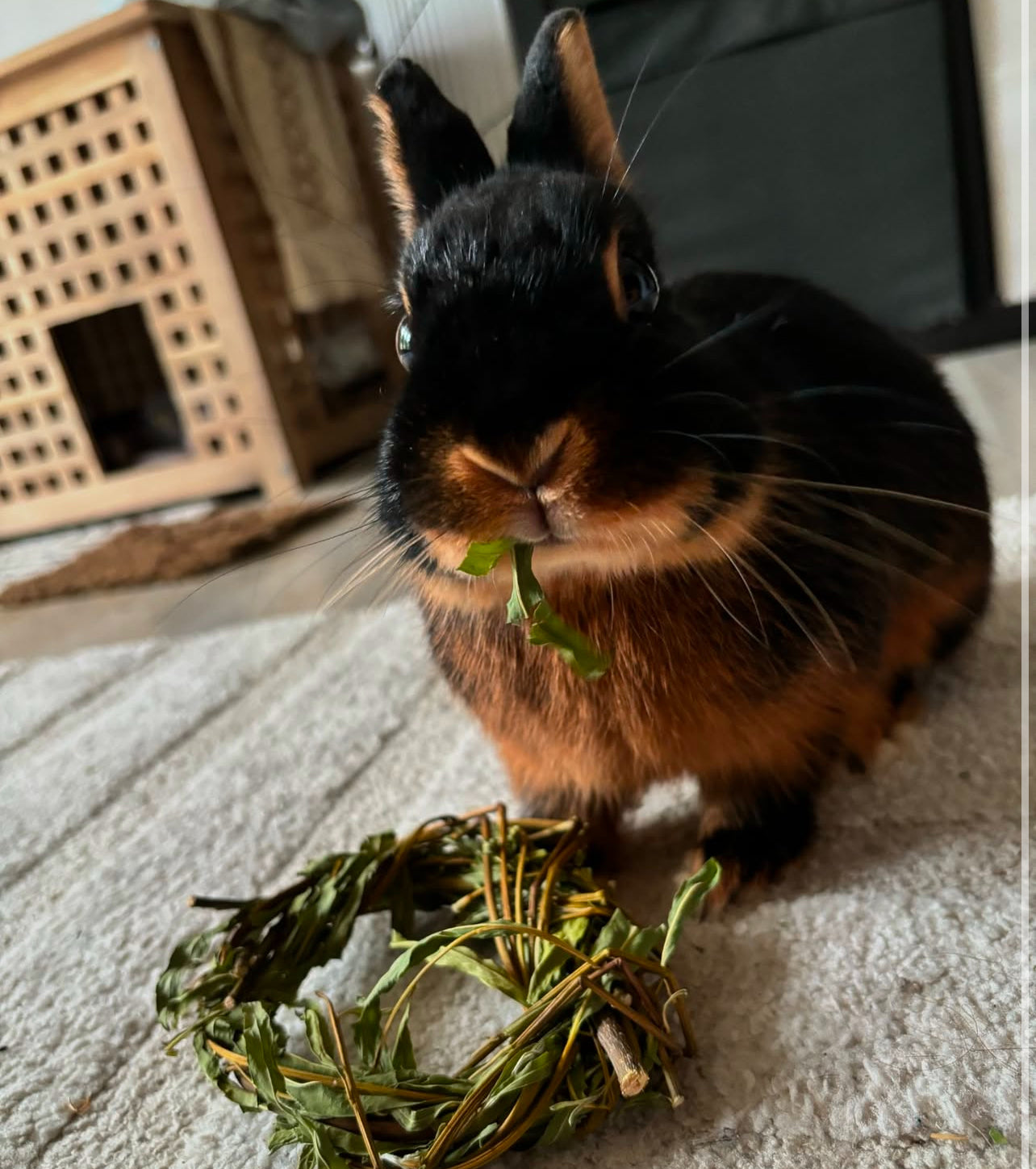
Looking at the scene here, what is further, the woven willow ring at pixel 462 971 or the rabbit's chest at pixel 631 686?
the rabbit's chest at pixel 631 686

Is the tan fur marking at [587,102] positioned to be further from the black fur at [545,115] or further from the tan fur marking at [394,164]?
the tan fur marking at [394,164]

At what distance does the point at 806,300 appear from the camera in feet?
3.18

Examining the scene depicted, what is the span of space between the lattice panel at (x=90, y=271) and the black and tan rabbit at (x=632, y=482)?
6.11 feet

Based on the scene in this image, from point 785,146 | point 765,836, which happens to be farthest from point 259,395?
point 765,836

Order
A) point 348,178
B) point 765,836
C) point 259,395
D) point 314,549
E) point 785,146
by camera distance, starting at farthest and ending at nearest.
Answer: point 348,178, point 259,395, point 785,146, point 314,549, point 765,836

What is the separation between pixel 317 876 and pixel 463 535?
0.36m

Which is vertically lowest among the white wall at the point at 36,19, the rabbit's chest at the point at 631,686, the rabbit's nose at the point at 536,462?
the rabbit's chest at the point at 631,686

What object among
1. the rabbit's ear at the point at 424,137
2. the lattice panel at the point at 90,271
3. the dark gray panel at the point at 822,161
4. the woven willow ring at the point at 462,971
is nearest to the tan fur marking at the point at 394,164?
the rabbit's ear at the point at 424,137

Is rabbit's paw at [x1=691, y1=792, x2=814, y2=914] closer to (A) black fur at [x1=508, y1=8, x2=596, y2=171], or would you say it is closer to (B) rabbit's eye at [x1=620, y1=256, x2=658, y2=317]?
(B) rabbit's eye at [x1=620, y1=256, x2=658, y2=317]

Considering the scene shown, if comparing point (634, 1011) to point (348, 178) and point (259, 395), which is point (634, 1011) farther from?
point (348, 178)

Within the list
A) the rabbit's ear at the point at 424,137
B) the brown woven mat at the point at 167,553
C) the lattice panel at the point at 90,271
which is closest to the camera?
the rabbit's ear at the point at 424,137

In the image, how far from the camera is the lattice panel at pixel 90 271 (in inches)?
95.5

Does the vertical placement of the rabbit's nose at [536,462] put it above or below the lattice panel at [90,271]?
below

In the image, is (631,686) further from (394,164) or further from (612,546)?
(394,164)
